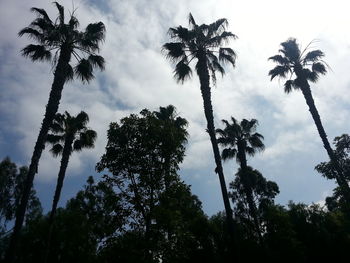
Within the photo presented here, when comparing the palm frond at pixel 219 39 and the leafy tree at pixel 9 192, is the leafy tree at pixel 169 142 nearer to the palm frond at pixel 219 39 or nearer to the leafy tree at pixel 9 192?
the palm frond at pixel 219 39

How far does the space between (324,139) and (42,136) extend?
18.6 metres

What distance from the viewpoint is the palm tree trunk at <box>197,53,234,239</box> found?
1539 centimetres

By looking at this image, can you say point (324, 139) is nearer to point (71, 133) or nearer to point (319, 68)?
point (319, 68)

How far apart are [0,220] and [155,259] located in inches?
1210

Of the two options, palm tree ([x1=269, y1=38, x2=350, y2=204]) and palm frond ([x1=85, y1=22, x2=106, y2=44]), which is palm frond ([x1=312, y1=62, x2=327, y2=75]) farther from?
palm frond ([x1=85, y1=22, x2=106, y2=44])

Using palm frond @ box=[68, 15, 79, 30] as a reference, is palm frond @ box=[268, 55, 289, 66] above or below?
above

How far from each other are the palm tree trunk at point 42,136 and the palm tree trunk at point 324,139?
1775 cm

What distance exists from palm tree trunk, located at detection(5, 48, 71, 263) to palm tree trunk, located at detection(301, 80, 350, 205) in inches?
699

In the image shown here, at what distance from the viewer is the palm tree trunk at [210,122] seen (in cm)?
1539

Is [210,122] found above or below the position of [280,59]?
below

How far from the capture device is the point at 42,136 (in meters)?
14.0

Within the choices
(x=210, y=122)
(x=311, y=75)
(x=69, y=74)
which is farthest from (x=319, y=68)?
(x=69, y=74)

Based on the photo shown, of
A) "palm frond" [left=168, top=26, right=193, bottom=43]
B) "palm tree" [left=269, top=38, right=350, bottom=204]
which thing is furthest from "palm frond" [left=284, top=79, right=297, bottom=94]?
"palm frond" [left=168, top=26, right=193, bottom=43]

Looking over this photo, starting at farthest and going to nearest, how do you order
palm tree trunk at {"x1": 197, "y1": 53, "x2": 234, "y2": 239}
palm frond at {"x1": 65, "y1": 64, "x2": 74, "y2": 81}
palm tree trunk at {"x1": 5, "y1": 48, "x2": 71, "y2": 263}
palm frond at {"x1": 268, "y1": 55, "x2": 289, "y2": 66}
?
palm frond at {"x1": 268, "y1": 55, "x2": 289, "y2": 66}
palm frond at {"x1": 65, "y1": 64, "x2": 74, "y2": 81}
palm tree trunk at {"x1": 197, "y1": 53, "x2": 234, "y2": 239}
palm tree trunk at {"x1": 5, "y1": 48, "x2": 71, "y2": 263}
